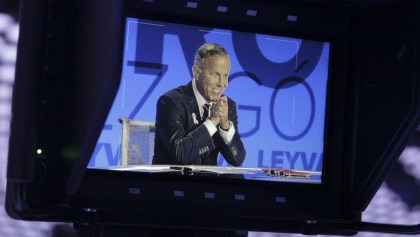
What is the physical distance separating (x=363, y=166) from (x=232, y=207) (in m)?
0.29

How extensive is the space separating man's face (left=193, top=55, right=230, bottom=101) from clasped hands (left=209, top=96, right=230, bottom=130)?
11 millimetres

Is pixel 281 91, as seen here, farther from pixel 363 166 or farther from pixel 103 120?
pixel 103 120

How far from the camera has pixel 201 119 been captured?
58.6 inches

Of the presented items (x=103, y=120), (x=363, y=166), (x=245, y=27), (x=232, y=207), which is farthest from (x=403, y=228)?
(x=103, y=120)

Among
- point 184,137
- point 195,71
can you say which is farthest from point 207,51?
point 184,137

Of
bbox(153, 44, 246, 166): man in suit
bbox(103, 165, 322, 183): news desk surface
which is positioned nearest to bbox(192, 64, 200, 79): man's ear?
bbox(153, 44, 246, 166): man in suit

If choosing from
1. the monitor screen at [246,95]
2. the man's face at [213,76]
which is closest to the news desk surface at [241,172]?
the monitor screen at [246,95]

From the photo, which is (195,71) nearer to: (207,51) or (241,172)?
(207,51)

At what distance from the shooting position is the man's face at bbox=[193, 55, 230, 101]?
1.49 m

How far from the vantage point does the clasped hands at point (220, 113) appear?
150 cm

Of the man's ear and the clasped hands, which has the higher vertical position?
the man's ear

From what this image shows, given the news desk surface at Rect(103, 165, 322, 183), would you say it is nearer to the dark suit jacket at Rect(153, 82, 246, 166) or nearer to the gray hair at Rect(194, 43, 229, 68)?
the dark suit jacket at Rect(153, 82, 246, 166)

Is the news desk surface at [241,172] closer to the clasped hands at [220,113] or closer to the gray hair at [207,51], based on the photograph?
the clasped hands at [220,113]

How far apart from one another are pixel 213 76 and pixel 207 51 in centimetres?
5
